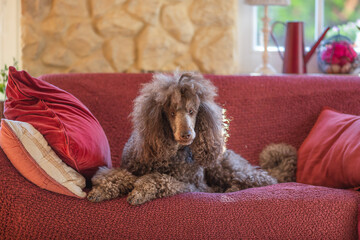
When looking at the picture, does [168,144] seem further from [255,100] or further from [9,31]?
[9,31]

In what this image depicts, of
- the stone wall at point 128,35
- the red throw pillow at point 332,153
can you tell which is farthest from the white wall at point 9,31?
the red throw pillow at point 332,153

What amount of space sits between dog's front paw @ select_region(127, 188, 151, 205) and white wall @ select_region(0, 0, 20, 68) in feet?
5.40

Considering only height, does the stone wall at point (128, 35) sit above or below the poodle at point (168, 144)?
above

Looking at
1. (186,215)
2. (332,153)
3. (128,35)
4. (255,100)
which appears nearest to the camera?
(186,215)

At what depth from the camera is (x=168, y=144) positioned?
1.56 m

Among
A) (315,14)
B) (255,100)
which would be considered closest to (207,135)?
(255,100)

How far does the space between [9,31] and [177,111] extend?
1.71 meters

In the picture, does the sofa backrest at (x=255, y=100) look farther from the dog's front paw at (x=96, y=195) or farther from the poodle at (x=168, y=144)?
the dog's front paw at (x=96, y=195)

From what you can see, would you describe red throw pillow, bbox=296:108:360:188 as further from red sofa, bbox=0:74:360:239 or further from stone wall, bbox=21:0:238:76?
stone wall, bbox=21:0:238:76

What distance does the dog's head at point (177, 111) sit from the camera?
1.50m

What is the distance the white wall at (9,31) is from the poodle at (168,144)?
4.64 feet

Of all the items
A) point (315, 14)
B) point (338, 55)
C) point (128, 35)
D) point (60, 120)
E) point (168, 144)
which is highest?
point (315, 14)

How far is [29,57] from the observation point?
2.60 meters

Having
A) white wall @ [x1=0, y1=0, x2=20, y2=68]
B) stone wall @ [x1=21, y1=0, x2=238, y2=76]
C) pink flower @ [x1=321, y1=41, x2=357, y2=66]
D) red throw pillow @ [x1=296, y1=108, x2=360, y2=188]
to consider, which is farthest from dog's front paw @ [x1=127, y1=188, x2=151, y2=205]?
pink flower @ [x1=321, y1=41, x2=357, y2=66]
